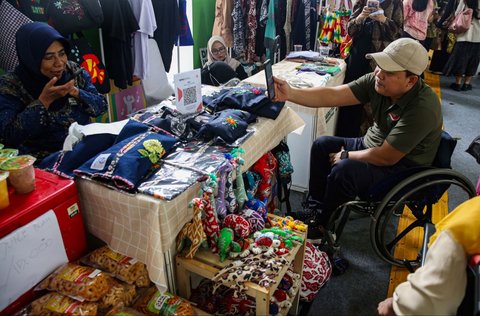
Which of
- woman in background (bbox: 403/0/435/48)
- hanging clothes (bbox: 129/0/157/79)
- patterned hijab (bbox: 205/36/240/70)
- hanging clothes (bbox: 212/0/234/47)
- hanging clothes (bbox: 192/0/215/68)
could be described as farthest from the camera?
hanging clothes (bbox: 192/0/215/68)

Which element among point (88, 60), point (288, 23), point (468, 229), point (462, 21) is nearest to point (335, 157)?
point (468, 229)

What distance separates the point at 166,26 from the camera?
3092 millimetres

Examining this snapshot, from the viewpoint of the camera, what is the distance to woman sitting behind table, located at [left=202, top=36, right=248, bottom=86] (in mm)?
2963

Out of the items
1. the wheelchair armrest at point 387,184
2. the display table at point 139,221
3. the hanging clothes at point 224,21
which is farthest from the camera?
the hanging clothes at point 224,21

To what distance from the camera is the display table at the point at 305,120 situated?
244 cm

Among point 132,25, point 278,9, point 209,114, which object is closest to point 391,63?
point 209,114

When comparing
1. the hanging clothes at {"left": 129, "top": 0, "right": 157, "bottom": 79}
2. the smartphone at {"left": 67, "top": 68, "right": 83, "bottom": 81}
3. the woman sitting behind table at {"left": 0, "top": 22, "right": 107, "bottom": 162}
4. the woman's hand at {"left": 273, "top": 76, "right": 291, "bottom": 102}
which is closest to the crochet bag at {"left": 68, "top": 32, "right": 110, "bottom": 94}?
the hanging clothes at {"left": 129, "top": 0, "right": 157, "bottom": 79}

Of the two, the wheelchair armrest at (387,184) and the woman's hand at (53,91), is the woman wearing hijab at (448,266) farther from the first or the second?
the woman's hand at (53,91)

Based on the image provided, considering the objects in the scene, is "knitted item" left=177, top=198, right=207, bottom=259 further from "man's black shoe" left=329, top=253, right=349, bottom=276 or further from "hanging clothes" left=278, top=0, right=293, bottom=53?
"hanging clothes" left=278, top=0, right=293, bottom=53

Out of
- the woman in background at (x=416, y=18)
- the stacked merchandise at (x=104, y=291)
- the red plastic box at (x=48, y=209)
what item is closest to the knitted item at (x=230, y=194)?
the stacked merchandise at (x=104, y=291)

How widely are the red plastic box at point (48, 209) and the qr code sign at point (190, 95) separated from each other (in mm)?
651

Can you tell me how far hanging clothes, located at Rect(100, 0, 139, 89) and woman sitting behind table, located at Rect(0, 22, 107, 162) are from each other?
1006 mm

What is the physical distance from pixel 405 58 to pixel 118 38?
1.95 meters

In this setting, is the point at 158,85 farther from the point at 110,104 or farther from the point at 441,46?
the point at 441,46
